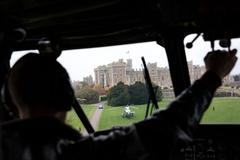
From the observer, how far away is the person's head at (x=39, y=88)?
116 cm

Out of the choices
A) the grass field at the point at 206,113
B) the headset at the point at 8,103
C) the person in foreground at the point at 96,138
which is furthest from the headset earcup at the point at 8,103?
the grass field at the point at 206,113

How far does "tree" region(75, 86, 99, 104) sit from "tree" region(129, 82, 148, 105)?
0.32 m

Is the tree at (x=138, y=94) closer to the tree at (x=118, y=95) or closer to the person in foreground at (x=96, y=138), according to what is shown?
the tree at (x=118, y=95)

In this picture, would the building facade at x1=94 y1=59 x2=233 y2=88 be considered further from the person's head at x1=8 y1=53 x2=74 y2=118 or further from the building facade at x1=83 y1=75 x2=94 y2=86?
the person's head at x1=8 y1=53 x2=74 y2=118

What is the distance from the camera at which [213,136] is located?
3.26 m

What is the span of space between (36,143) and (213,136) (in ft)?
8.06

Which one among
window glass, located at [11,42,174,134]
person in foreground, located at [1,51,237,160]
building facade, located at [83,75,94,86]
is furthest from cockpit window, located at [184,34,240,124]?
person in foreground, located at [1,51,237,160]

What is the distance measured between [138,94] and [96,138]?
7.00 feet

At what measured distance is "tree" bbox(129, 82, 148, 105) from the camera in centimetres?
321

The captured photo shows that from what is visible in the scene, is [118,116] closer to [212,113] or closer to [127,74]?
[127,74]

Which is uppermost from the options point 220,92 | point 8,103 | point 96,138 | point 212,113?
point 8,103

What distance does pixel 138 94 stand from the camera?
3.25 metres

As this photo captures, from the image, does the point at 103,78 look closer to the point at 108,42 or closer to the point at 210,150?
the point at 108,42

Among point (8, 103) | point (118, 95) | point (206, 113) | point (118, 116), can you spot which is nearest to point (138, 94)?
point (118, 95)
